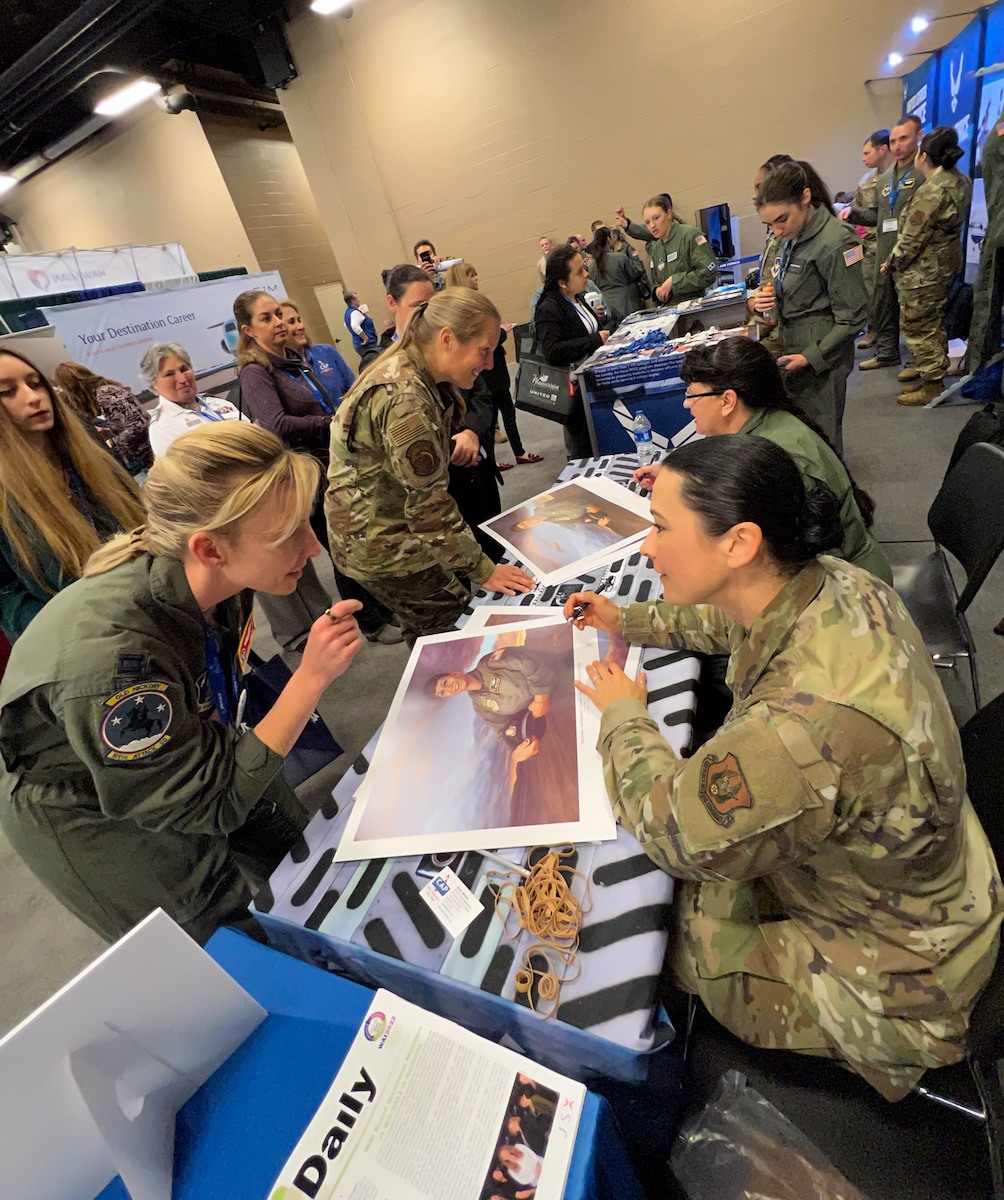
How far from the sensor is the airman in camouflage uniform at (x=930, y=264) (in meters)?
3.49

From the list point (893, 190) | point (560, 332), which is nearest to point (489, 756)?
point (560, 332)

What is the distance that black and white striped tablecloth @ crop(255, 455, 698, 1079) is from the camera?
668mm

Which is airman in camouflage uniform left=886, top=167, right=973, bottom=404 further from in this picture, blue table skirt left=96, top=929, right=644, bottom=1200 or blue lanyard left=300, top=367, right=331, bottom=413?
blue table skirt left=96, top=929, right=644, bottom=1200

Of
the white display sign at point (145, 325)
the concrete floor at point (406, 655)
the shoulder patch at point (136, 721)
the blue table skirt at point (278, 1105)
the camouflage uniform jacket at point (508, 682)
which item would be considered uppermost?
the white display sign at point (145, 325)

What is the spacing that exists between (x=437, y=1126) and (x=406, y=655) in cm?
219

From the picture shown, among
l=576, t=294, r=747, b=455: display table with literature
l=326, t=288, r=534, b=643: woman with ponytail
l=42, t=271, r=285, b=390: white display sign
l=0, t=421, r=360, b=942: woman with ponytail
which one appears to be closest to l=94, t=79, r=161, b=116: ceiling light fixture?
l=42, t=271, r=285, b=390: white display sign

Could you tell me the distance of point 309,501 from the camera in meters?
1.05

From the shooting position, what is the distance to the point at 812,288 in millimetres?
2559

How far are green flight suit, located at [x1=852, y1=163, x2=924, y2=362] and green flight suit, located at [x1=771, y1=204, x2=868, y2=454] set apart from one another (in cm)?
203

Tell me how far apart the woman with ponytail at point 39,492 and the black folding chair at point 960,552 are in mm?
2210

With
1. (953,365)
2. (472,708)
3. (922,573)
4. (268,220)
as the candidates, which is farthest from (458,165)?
(472,708)

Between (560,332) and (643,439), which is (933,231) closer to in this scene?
(560,332)

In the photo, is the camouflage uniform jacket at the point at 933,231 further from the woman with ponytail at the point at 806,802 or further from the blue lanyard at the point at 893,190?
the woman with ponytail at the point at 806,802

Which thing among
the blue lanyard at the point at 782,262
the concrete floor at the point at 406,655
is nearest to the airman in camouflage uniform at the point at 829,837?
the concrete floor at the point at 406,655
